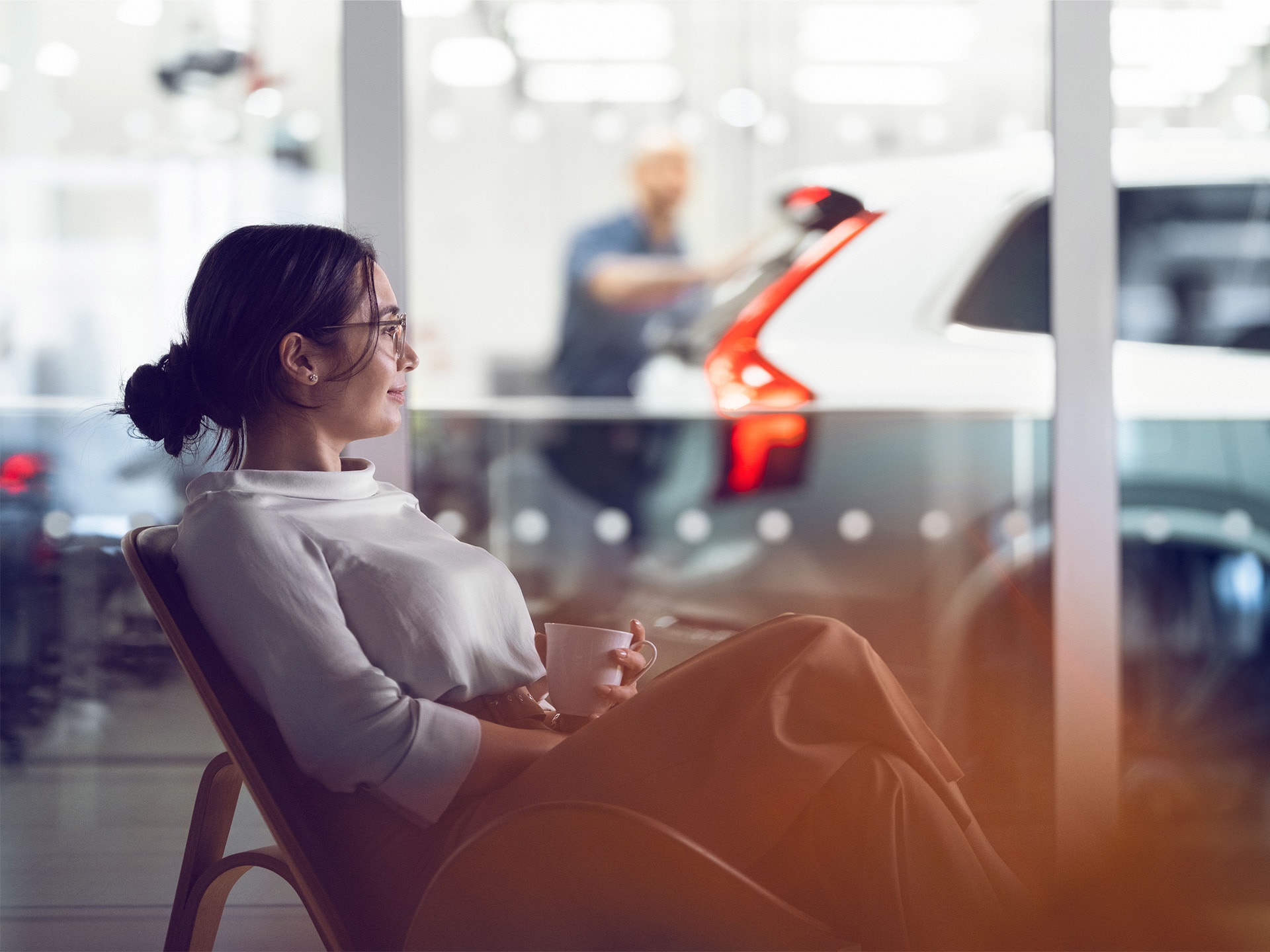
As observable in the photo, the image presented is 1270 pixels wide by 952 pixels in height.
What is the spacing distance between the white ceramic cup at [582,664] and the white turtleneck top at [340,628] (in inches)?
4.2

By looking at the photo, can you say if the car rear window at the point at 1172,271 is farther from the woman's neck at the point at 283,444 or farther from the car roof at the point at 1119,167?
the woman's neck at the point at 283,444

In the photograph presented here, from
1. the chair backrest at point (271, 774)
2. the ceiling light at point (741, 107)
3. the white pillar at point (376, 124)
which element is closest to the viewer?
the chair backrest at point (271, 774)

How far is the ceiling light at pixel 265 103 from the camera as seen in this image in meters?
2.29

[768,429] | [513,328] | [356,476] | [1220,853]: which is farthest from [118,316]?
[1220,853]

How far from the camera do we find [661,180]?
2.79 metres

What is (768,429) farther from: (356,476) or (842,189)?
(356,476)

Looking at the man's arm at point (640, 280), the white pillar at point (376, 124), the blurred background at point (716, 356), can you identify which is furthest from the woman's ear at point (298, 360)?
the man's arm at point (640, 280)

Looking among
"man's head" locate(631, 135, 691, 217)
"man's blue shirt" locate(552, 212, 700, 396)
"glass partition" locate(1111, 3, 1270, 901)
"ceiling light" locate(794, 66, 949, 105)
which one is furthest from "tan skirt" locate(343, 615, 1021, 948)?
"ceiling light" locate(794, 66, 949, 105)

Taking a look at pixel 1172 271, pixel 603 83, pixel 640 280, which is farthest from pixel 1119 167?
pixel 603 83

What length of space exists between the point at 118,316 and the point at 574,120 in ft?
3.92

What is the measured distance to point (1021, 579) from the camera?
95.8 inches

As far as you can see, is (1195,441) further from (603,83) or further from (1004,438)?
(603,83)

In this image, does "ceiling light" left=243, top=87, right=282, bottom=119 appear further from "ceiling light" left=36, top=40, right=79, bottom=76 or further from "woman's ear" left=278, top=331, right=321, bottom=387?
"woman's ear" left=278, top=331, right=321, bottom=387

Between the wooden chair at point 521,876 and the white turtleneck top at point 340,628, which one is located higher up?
the white turtleneck top at point 340,628
